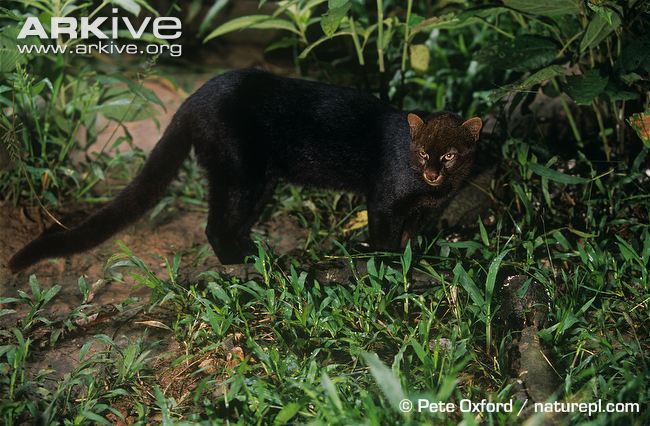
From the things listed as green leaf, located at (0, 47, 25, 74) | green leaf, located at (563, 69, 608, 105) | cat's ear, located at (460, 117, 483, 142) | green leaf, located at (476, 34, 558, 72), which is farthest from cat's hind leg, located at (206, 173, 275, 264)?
green leaf, located at (563, 69, 608, 105)

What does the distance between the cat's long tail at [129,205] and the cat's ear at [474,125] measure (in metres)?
1.47

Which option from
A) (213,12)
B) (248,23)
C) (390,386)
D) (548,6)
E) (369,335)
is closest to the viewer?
(390,386)

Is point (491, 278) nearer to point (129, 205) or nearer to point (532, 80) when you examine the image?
point (532, 80)

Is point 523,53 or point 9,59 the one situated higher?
point 9,59

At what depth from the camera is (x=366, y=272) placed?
356 centimetres

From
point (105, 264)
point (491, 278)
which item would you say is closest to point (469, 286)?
point (491, 278)

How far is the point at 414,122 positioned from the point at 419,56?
1.10 m

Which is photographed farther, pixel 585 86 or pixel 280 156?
pixel 280 156

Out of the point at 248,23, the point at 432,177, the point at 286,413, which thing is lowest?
the point at 286,413

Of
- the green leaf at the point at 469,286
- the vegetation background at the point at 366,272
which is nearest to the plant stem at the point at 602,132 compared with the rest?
the vegetation background at the point at 366,272

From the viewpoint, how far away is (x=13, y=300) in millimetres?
3424

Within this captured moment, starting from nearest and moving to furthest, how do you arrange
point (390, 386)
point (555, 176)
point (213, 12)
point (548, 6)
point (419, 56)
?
point (390, 386) → point (548, 6) → point (555, 176) → point (419, 56) → point (213, 12)

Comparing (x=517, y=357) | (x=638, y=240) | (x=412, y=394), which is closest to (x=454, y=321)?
(x=517, y=357)

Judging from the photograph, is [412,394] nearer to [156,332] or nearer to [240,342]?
[240,342]
